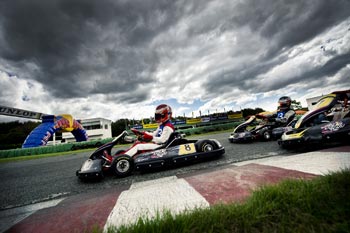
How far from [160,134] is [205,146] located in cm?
122

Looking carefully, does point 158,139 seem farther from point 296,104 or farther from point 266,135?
point 296,104

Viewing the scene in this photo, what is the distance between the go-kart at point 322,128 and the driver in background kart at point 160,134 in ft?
9.74

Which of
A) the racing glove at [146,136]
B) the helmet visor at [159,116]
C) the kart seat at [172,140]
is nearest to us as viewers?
the kart seat at [172,140]

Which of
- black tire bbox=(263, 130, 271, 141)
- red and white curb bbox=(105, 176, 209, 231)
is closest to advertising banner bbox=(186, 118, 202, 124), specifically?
black tire bbox=(263, 130, 271, 141)

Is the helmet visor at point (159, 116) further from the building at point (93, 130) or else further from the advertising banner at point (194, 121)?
the building at point (93, 130)

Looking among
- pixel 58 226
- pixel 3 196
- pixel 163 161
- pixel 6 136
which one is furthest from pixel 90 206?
pixel 6 136

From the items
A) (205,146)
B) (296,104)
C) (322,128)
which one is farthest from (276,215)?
(296,104)

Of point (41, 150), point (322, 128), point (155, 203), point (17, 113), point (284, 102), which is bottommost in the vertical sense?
point (155, 203)

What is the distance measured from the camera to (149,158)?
→ 3.37m

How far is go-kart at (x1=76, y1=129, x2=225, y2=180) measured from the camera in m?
3.28

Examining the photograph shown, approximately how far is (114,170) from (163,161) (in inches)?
42.3

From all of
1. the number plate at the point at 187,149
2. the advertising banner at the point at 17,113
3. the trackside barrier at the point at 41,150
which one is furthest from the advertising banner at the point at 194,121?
the number plate at the point at 187,149

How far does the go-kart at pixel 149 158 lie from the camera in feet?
10.8

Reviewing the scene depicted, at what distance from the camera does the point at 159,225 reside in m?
1.02
